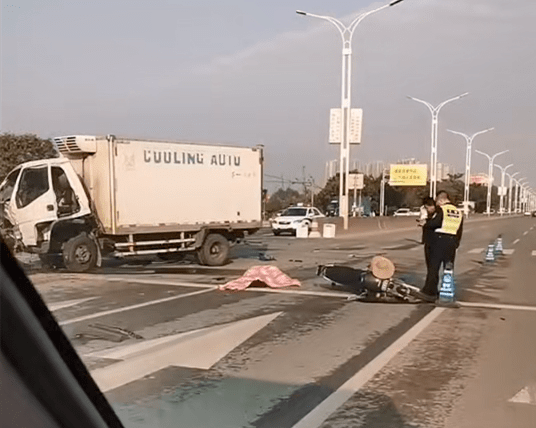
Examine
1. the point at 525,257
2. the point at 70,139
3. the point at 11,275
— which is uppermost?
the point at 70,139

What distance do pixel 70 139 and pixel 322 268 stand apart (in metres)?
6.49

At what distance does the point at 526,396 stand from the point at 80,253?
1151cm

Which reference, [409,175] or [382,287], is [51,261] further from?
[409,175]

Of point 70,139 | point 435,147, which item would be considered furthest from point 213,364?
point 435,147

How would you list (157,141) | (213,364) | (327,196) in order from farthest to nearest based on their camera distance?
(327,196) → (157,141) → (213,364)

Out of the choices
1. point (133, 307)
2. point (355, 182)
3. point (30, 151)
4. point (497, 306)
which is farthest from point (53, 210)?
point (355, 182)

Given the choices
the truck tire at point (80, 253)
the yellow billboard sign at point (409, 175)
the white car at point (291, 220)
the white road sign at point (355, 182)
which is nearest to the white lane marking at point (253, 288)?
the truck tire at point (80, 253)

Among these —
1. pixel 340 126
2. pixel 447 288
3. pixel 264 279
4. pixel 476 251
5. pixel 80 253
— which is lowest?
pixel 476 251

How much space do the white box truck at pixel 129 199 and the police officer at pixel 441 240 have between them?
23.9ft

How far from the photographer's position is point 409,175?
3388 inches

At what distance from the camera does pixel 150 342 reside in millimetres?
7934

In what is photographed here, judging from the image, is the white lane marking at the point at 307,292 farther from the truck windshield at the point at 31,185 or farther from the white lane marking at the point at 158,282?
the truck windshield at the point at 31,185

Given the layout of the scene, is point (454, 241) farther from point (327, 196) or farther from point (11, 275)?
point (327, 196)

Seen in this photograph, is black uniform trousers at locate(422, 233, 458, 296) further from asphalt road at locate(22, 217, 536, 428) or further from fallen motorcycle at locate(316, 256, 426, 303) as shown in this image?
asphalt road at locate(22, 217, 536, 428)
